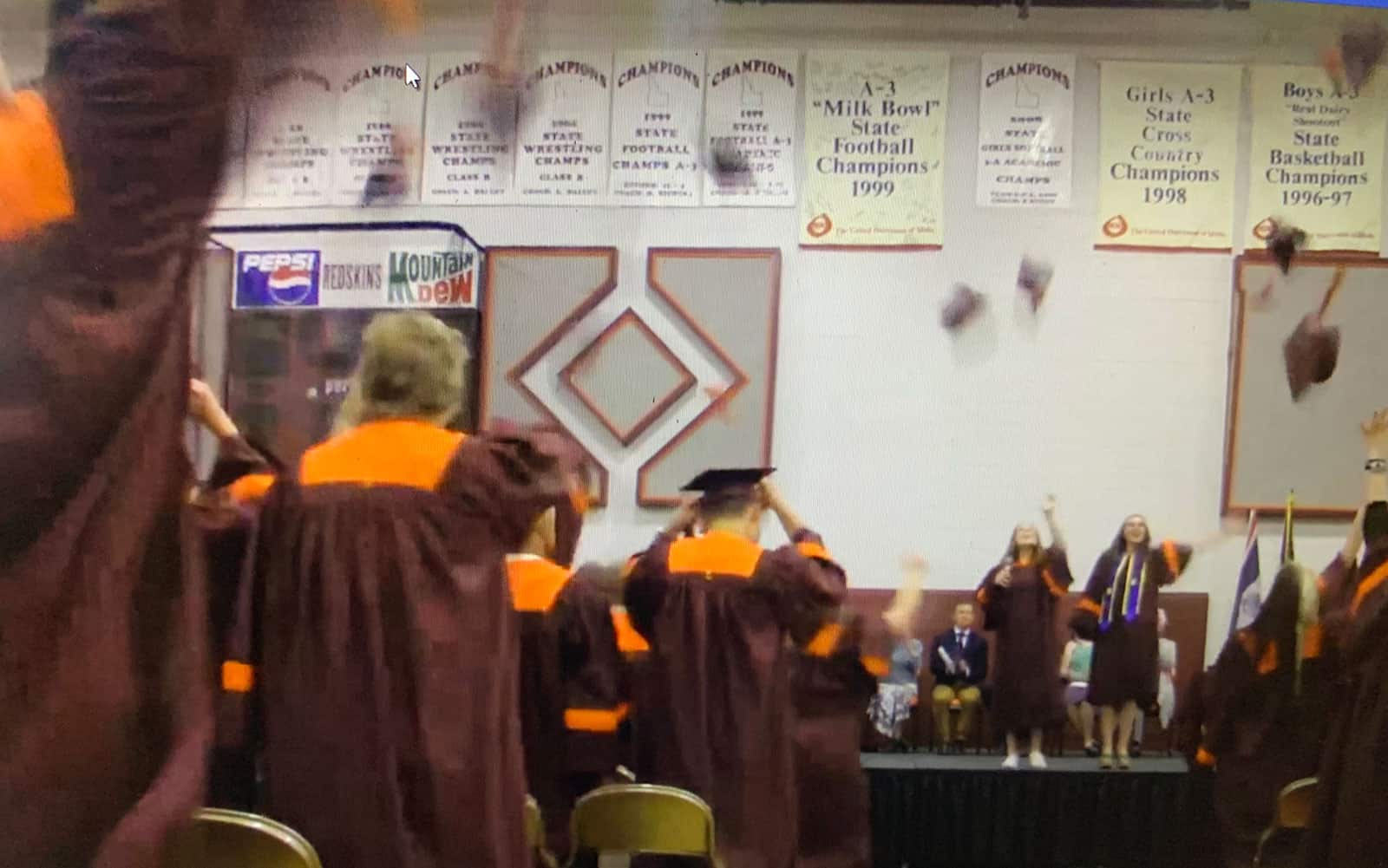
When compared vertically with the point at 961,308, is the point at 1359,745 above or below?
below

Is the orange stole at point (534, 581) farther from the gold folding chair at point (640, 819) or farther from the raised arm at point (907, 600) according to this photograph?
the raised arm at point (907, 600)

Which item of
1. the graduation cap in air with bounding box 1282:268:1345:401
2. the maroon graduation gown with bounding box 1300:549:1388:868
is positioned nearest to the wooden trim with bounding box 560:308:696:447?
the maroon graduation gown with bounding box 1300:549:1388:868

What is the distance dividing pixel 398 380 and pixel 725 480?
34.4 inches

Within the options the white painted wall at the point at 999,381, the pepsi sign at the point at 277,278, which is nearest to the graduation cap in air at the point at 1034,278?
the white painted wall at the point at 999,381

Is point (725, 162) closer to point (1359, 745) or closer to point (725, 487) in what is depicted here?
point (725, 487)

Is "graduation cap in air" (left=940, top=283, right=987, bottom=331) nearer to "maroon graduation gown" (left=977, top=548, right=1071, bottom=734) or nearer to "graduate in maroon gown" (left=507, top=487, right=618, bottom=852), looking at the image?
"maroon graduation gown" (left=977, top=548, right=1071, bottom=734)

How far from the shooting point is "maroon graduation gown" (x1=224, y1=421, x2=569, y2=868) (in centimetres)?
104

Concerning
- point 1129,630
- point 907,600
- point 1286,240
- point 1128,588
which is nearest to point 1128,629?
point 1129,630

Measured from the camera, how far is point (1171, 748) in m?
2.57

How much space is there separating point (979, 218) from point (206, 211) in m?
1.96

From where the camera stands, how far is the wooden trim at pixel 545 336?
4.89ft

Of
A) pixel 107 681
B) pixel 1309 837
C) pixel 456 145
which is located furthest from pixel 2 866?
pixel 1309 837

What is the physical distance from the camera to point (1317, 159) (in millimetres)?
2117

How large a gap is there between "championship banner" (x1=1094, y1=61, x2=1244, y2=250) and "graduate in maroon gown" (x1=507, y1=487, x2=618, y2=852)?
1.42 metres
